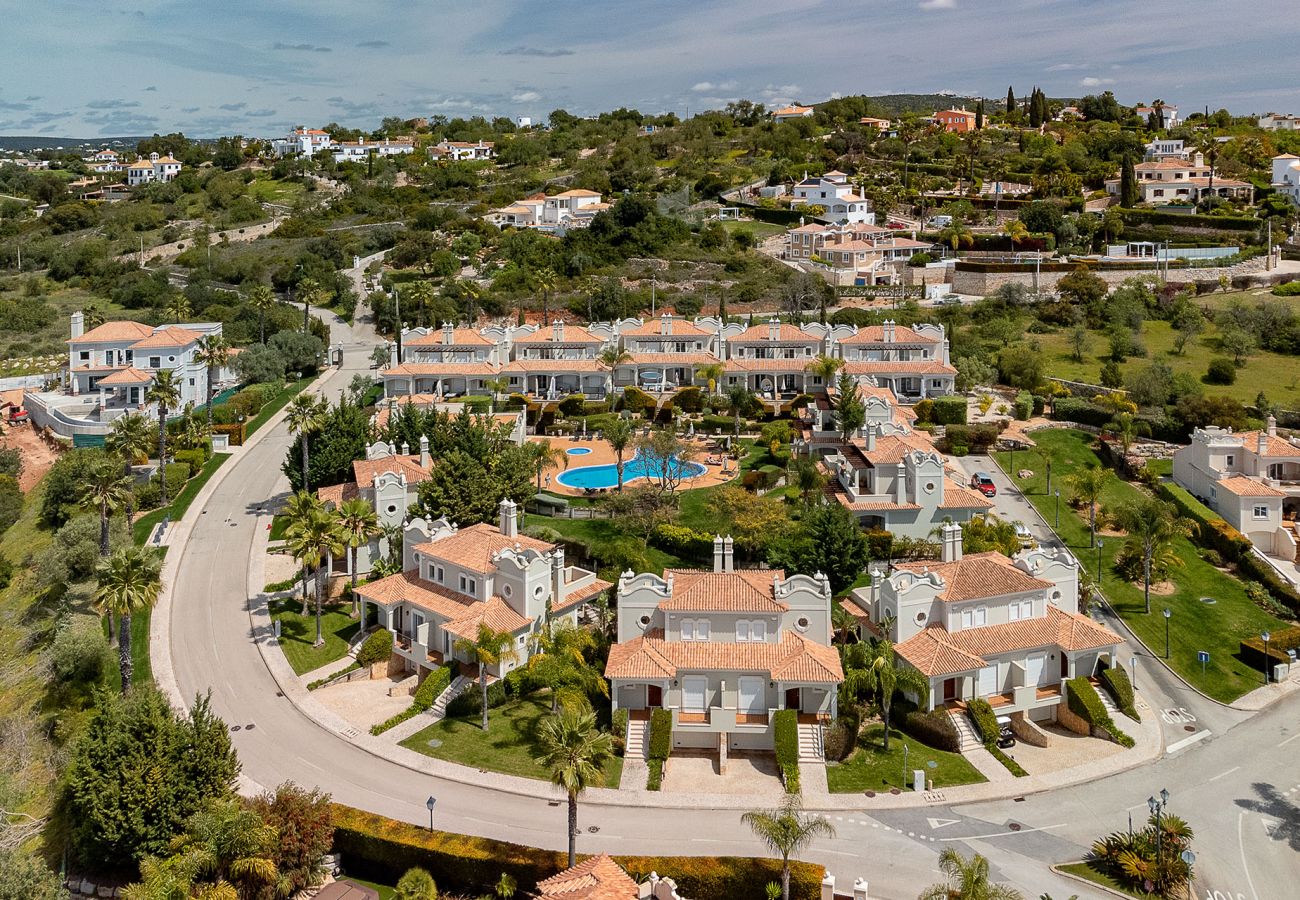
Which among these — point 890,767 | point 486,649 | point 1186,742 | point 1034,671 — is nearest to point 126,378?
point 486,649

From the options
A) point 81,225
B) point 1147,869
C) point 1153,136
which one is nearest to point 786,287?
point 1147,869

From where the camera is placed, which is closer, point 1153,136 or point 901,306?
point 901,306

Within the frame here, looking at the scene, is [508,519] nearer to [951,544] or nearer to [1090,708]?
[951,544]

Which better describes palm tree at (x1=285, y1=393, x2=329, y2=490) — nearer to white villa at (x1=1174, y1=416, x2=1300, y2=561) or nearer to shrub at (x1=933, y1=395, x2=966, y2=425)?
shrub at (x1=933, y1=395, x2=966, y2=425)

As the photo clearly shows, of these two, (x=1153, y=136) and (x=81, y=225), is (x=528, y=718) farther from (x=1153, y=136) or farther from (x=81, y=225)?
(x=1153, y=136)

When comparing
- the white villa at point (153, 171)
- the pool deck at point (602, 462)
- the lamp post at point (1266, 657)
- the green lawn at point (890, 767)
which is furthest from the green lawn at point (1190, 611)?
the white villa at point (153, 171)

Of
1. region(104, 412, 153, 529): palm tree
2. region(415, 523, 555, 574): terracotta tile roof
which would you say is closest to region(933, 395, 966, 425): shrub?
region(415, 523, 555, 574): terracotta tile roof
